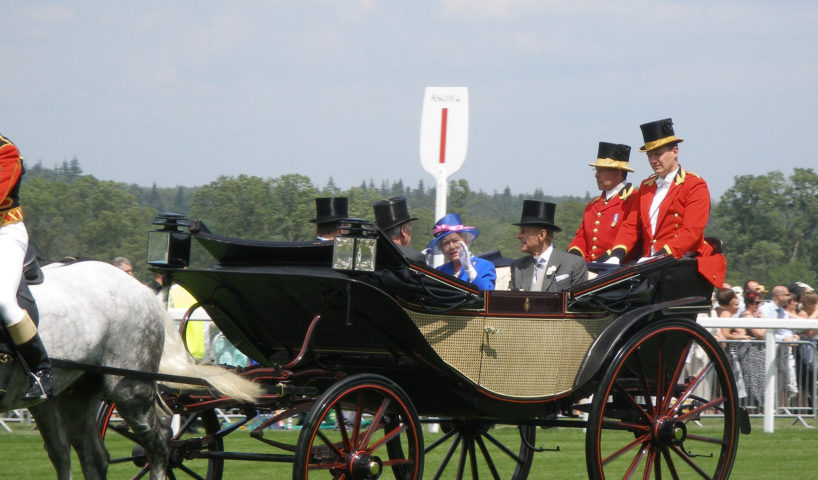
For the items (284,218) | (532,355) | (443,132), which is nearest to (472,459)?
(532,355)

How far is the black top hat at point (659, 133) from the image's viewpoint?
6.74 meters

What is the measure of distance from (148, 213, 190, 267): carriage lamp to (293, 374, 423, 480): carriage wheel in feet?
3.59

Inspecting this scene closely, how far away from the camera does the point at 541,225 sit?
656 cm

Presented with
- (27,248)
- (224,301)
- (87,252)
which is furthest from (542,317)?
(87,252)

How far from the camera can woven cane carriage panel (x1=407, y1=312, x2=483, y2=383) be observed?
5484mm

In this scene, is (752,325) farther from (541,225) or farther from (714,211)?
(714,211)

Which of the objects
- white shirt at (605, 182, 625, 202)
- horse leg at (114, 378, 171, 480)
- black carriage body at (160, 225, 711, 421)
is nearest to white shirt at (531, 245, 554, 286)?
black carriage body at (160, 225, 711, 421)

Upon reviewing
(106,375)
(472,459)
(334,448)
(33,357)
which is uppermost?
(33,357)

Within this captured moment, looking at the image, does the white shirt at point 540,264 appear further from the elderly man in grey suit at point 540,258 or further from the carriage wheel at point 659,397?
the carriage wheel at point 659,397

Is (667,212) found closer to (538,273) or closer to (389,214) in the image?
(538,273)

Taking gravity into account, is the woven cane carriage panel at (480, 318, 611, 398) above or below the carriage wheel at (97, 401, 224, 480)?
above

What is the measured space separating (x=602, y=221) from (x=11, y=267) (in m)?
3.87

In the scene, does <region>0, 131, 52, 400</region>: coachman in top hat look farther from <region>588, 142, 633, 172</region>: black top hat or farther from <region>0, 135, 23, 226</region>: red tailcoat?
<region>588, 142, 633, 172</region>: black top hat

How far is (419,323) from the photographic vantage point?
17.9 feet
